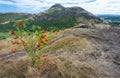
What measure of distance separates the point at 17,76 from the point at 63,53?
3714 millimetres

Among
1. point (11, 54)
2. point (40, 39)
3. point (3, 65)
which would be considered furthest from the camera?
point (11, 54)

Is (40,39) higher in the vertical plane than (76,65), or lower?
higher

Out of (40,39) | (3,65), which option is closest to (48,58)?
(40,39)

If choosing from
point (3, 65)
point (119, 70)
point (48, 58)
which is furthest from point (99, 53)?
point (3, 65)

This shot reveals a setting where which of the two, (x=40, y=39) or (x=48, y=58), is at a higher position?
(x=40, y=39)

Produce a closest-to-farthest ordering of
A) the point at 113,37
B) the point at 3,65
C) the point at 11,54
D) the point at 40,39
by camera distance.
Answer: the point at 40,39 → the point at 3,65 → the point at 11,54 → the point at 113,37

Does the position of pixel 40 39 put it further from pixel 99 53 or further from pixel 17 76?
pixel 99 53

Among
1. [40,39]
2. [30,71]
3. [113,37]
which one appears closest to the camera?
[40,39]

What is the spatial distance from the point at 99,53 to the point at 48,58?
149 inches

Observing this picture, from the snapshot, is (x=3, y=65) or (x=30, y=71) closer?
(x=30, y=71)

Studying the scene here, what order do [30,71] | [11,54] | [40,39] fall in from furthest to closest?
[11,54], [30,71], [40,39]

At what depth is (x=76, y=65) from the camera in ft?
49.7

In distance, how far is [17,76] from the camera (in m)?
15.4

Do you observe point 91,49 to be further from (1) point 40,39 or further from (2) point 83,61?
(1) point 40,39
